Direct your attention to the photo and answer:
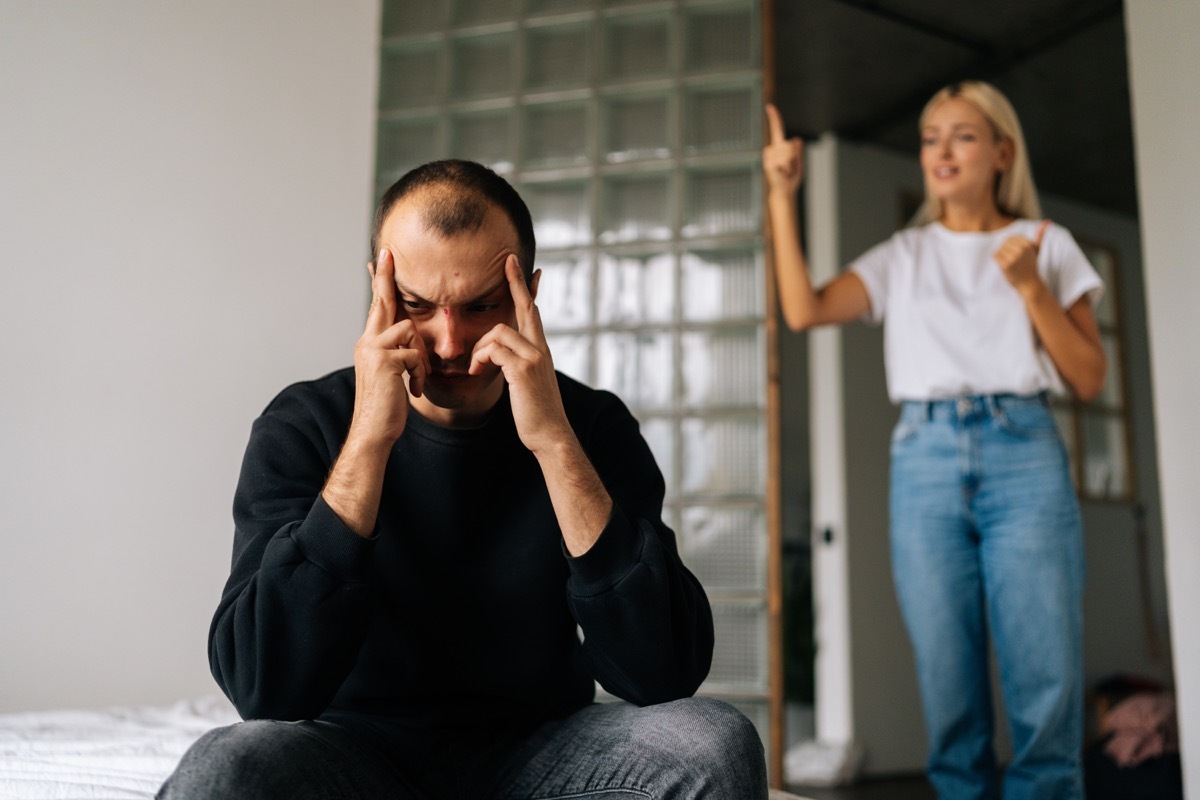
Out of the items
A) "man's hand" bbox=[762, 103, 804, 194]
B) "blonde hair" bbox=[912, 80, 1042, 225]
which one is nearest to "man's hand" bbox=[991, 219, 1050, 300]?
"blonde hair" bbox=[912, 80, 1042, 225]

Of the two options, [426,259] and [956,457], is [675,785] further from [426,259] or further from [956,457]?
[956,457]

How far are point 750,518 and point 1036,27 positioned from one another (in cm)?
235

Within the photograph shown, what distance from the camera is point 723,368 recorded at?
104 inches

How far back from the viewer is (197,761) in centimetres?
92

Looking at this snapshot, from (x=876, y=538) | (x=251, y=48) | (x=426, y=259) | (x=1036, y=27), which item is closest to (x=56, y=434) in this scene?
(x=251, y=48)

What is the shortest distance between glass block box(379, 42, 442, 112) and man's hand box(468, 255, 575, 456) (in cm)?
190

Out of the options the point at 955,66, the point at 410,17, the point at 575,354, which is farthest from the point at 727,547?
the point at 955,66

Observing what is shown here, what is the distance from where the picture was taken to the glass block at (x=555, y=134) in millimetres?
2799

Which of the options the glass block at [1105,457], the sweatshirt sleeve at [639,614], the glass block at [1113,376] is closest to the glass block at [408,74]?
the sweatshirt sleeve at [639,614]

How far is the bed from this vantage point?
138cm

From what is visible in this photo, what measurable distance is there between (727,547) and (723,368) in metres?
0.44

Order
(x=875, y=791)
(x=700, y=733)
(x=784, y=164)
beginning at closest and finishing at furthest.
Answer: (x=700, y=733) < (x=784, y=164) < (x=875, y=791)

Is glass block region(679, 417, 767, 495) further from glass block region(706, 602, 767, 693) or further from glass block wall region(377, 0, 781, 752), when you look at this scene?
glass block region(706, 602, 767, 693)

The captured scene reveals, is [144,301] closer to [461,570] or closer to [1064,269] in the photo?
[461,570]
